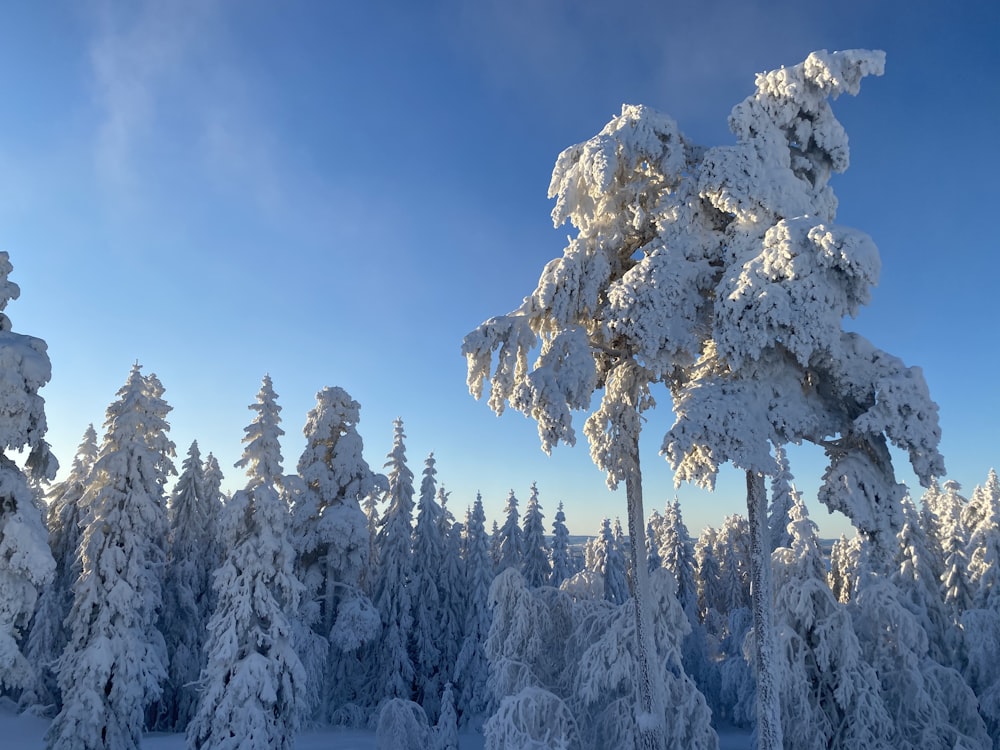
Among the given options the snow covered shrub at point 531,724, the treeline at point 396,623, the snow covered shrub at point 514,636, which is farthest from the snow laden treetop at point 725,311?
the snow covered shrub at point 531,724

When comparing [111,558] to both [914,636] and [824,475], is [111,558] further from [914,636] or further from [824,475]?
[914,636]

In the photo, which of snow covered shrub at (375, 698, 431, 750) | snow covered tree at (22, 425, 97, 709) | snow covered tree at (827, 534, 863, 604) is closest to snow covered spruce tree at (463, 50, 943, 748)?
snow covered shrub at (375, 698, 431, 750)

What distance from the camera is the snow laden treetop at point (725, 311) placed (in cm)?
1190

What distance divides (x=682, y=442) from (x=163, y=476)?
2180cm

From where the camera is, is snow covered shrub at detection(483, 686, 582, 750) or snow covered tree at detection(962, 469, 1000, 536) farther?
snow covered tree at detection(962, 469, 1000, 536)

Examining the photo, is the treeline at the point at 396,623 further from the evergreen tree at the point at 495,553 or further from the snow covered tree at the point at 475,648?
the evergreen tree at the point at 495,553

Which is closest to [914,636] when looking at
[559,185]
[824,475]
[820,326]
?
[824,475]

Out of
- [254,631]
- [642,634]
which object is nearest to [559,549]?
[254,631]

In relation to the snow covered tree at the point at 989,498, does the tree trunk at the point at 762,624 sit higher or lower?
lower

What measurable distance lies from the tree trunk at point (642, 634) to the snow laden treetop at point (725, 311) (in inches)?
19.2

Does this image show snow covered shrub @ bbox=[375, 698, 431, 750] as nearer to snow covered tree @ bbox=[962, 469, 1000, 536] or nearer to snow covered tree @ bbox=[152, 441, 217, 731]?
snow covered tree @ bbox=[152, 441, 217, 731]

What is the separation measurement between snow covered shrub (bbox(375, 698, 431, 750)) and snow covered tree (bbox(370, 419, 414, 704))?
12.8 meters

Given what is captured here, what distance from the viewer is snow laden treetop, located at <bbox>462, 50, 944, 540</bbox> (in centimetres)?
1190

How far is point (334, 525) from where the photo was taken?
2880cm
